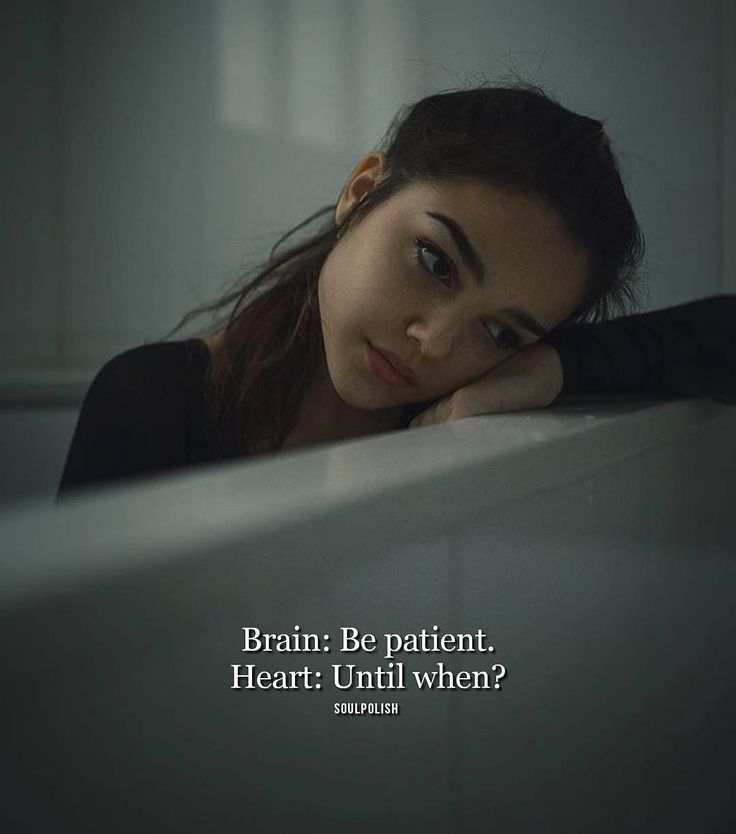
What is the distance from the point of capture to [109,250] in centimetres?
184

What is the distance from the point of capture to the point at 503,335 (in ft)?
2.35

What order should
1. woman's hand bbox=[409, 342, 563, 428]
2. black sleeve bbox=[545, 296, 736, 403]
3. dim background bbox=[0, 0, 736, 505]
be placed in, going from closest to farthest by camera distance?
woman's hand bbox=[409, 342, 563, 428] → black sleeve bbox=[545, 296, 736, 403] → dim background bbox=[0, 0, 736, 505]

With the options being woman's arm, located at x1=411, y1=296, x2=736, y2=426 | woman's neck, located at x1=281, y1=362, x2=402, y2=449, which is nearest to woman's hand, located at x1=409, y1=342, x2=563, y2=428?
woman's arm, located at x1=411, y1=296, x2=736, y2=426

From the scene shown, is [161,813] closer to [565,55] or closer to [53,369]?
[565,55]

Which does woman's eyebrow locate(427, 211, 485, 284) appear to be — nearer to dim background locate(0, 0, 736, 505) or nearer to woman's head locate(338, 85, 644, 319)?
woman's head locate(338, 85, 644, 319)

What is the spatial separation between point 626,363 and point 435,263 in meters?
0.21

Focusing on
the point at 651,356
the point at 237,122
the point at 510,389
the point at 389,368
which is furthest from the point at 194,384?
the point at 237,122

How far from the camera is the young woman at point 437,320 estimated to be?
68 centimetres

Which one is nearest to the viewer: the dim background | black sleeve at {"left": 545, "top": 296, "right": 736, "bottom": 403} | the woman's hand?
the woman's hand

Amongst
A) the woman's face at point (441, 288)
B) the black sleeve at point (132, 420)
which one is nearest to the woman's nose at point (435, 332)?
the woman's face at point (441, 288)

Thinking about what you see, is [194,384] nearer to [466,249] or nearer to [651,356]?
[466,249]

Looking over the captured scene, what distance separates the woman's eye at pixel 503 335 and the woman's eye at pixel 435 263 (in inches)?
2.1

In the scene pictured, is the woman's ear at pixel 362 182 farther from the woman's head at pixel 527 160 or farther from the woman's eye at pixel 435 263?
the woman's eye at pixel 435 263

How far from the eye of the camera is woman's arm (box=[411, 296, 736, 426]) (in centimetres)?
70
